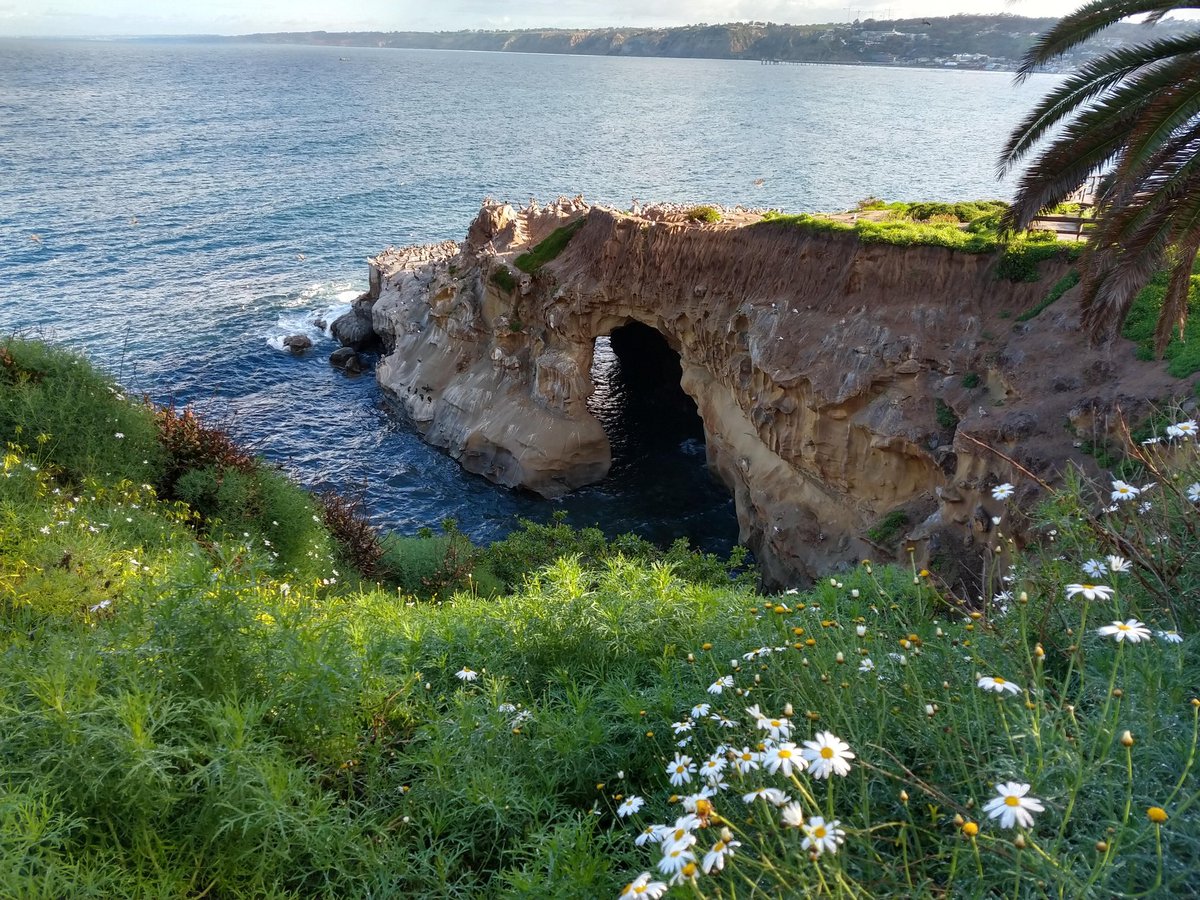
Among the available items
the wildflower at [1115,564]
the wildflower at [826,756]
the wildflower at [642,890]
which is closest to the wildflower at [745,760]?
the wildflower at [826,756]

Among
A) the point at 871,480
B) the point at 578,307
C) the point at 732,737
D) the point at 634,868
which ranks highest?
the point at 732,737

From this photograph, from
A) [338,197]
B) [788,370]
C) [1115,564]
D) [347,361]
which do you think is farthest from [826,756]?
[338,197]

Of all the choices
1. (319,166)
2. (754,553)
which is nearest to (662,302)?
(754,553)

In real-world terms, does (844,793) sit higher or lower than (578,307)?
higher

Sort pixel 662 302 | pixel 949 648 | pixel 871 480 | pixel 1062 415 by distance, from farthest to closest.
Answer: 1. pixel 662 302
2. pixel 871 480
3. pixel 1062 415
4. pixel 949 648

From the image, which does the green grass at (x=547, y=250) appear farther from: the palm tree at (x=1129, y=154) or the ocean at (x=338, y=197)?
the palm tree at (x=1129, y=154)

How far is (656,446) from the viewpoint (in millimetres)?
33250

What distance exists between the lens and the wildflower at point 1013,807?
343 centimetres

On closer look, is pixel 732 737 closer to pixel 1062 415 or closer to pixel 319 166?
pixel 1062 415

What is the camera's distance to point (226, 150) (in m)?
84.4

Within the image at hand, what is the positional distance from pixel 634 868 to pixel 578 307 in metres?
25.4

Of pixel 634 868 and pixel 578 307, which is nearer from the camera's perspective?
pixel 634 868

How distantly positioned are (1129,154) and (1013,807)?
12488mm

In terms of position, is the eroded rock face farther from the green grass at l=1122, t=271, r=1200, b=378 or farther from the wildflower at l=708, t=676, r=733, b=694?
the wildflower at l=708, t=676, r=733, b=694
